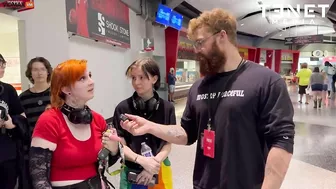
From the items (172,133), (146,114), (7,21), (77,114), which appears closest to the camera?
(77,114)

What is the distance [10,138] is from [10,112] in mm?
210

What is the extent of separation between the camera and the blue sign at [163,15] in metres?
10.3


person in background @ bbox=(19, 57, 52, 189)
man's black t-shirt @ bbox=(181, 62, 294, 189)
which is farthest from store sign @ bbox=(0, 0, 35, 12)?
man's black t-shirt @ bbox=(181, 62, 294, 189)

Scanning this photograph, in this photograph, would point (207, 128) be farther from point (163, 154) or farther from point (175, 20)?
point (175, 20)

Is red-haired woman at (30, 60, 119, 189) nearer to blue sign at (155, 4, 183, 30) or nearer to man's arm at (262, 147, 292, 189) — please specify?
man's arm at (262, 147, 292, 189)

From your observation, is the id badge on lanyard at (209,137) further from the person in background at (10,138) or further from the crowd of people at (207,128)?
the person in background at (10,138)

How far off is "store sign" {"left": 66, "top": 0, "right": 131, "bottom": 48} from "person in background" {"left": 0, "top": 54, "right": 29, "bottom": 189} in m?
3.18

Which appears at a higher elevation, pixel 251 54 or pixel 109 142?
pixel 251 54

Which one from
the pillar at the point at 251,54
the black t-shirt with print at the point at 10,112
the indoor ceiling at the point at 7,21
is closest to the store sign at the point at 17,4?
the indoor ceiling at the point at 7,21

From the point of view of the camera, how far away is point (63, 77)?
A: 152 cm

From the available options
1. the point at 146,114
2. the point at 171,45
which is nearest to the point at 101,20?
the point at 146,114

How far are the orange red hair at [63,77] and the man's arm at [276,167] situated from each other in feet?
3.12

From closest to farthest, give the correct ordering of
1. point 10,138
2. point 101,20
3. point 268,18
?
point 10,138 < point 101,20 < point 268,18

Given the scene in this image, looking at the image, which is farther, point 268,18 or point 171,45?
point 268,18
